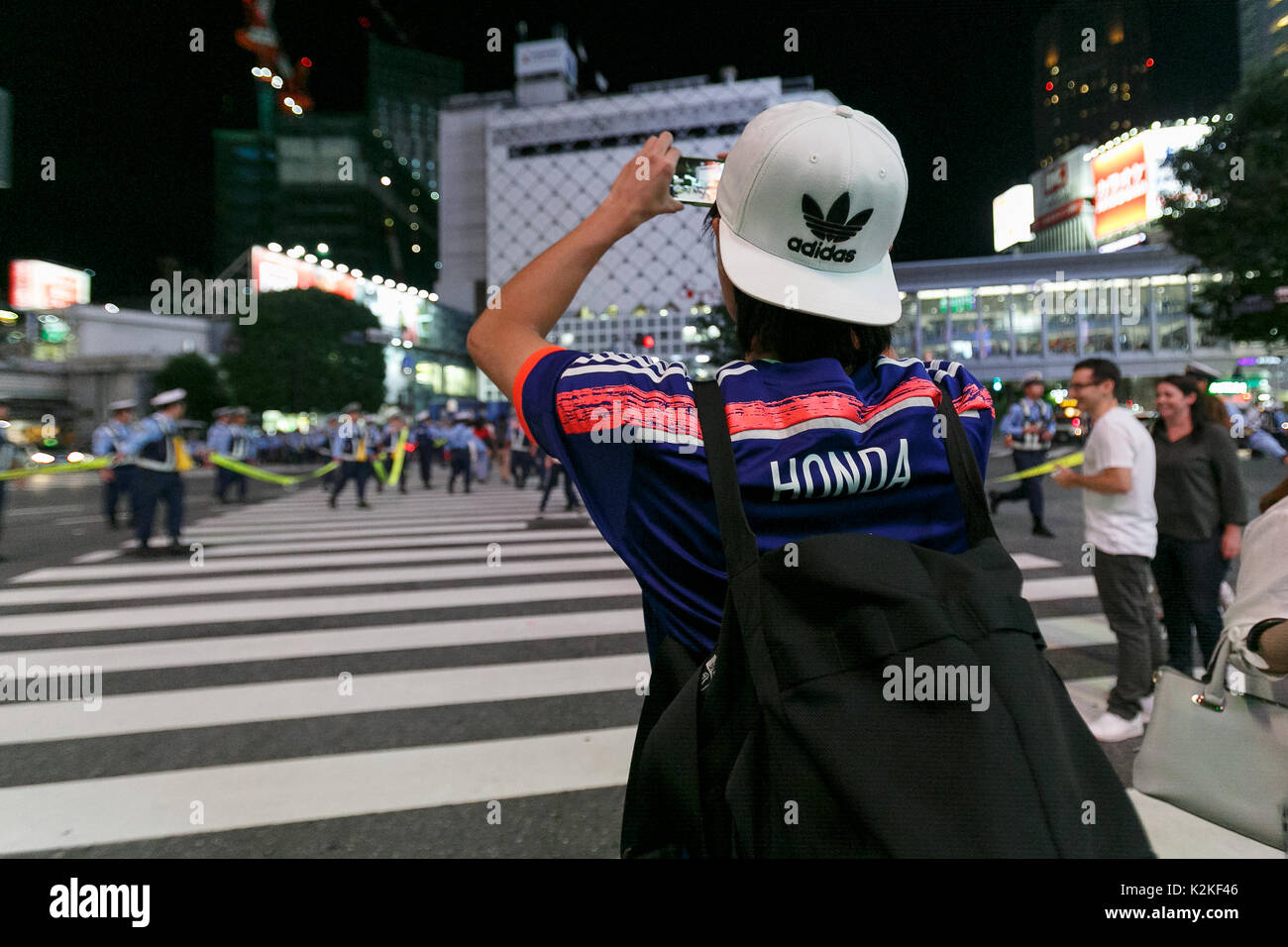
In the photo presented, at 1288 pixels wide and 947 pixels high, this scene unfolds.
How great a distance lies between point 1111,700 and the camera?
410 cm

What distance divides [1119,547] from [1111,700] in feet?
2.63

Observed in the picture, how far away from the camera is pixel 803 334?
114 cm

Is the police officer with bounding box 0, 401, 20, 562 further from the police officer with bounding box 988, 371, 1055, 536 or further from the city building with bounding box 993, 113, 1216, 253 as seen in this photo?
the city building with bounding box 993, 113, 1216, 253

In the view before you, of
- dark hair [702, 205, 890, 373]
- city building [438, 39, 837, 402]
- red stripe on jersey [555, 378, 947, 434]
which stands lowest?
red stripe on jersey [555, 378, 947, 434]

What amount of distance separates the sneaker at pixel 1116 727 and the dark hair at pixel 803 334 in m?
3.62

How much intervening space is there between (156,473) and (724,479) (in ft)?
35.3

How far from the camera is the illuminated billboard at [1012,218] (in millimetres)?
7239

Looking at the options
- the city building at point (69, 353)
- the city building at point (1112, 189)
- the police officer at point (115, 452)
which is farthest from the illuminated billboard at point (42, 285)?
the city building at point (1112, 189)

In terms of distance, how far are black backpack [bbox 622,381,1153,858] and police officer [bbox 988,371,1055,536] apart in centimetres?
996

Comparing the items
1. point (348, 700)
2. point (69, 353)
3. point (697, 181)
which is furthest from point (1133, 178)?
point (69, 353)

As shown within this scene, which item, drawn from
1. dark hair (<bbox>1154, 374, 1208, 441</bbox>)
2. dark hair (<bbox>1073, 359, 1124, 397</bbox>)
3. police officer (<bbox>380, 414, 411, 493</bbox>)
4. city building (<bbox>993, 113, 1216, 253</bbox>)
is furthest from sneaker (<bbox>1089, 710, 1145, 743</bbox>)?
city building (<bbox>993, 113, 1216, 253</bbox>)

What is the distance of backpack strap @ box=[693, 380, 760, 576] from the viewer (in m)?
0.94

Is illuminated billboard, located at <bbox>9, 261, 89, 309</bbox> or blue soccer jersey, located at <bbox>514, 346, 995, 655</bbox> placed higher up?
illuminated billboard, located at <bbox>9, 261, 89, 309</bbox>

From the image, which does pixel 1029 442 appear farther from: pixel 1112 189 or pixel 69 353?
pixel 69 353
